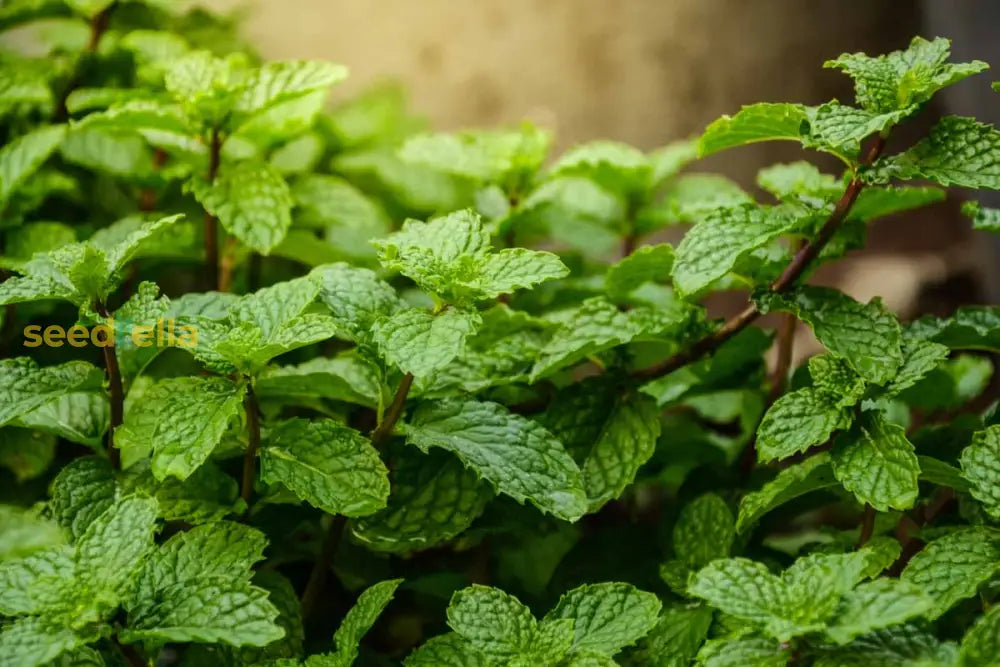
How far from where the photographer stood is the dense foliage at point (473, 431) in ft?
2.63

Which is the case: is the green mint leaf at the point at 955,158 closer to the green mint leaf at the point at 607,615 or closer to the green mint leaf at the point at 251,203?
the green mint leaf at the point at 607,615

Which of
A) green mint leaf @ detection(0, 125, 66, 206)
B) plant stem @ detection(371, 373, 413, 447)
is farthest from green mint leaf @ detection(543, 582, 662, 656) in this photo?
green mint leaf @ detection(0, 125, 66, 206)

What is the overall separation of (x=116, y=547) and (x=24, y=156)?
73 cm

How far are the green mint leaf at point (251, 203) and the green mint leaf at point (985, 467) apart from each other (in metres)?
0.76

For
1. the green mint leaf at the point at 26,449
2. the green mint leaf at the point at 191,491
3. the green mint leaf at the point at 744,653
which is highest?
the green mint leaf at the point at 744,653

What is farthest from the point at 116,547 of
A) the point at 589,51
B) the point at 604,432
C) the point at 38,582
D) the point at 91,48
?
the point at 589,51

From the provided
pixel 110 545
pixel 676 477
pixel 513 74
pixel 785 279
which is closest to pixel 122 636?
pixel 110 545

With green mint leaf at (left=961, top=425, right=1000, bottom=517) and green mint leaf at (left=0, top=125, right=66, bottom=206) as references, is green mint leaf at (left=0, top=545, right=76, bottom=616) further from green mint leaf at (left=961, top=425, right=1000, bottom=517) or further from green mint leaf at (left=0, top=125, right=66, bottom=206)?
green mint leaf at (left=961, top=425, right=1000, bottom=517)

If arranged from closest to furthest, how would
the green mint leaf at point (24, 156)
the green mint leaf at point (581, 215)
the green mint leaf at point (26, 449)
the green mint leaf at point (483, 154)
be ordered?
the green mint leaf at point (26, 449) < the green mint leaf at point (24, 156) < the green mint leaf at point (483, 154) < the green mint leaf at point (581, 215)

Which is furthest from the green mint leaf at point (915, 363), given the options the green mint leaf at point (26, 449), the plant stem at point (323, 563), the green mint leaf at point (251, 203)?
the green mint leaf at point (26, 449)

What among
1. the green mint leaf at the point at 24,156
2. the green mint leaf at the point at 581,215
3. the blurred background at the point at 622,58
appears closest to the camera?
the green mint leaf at the point at 24,156

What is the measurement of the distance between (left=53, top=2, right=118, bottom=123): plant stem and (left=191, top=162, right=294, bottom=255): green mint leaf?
0.52m

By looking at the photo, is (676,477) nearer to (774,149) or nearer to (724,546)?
(724,546)

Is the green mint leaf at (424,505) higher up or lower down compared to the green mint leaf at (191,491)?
higher up
